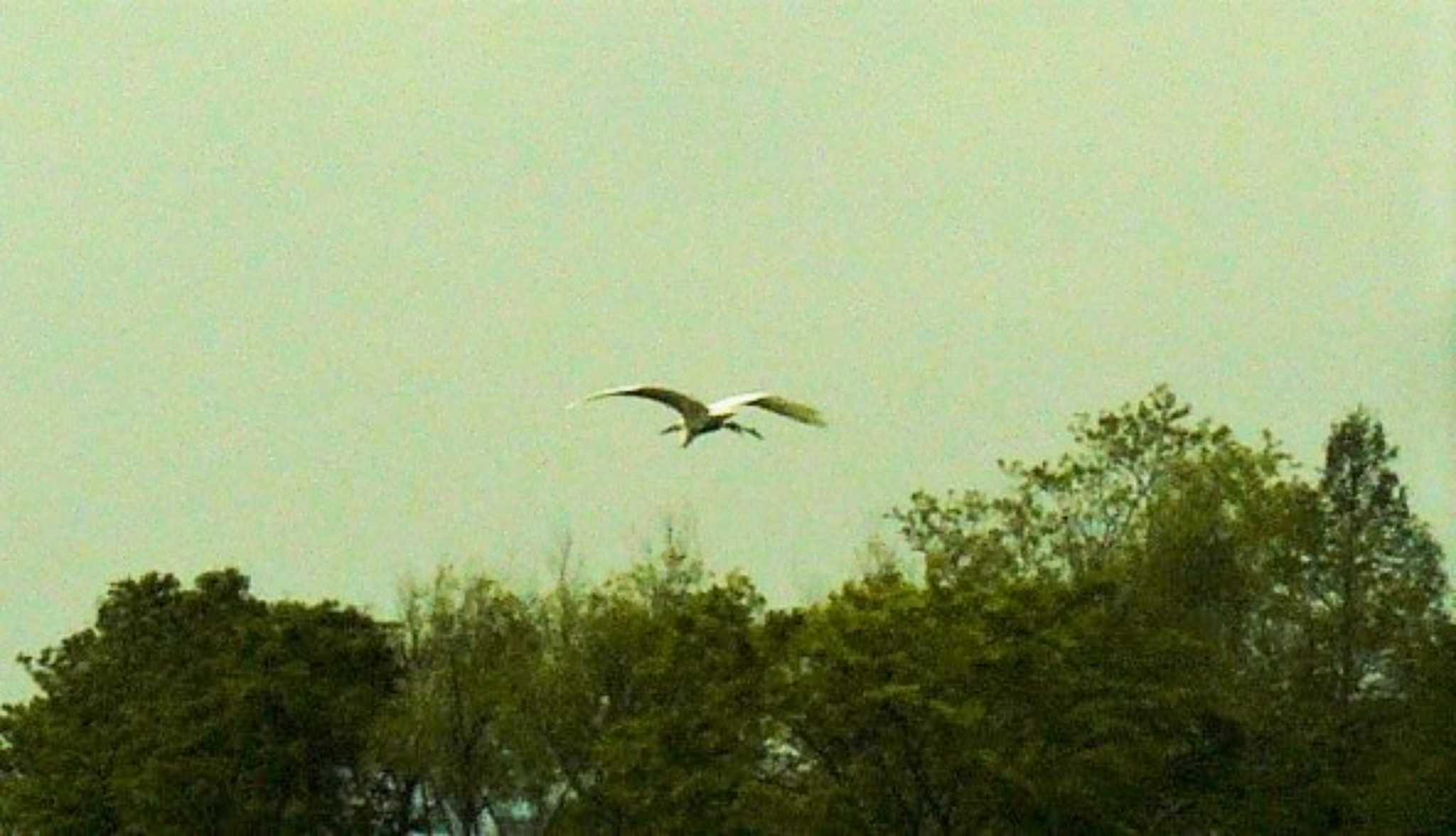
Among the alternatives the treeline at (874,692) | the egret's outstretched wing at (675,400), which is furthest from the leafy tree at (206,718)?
the egret's outstretched wing at (675,400)

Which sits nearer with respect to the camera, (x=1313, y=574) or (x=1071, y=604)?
(x=1071, y=604)

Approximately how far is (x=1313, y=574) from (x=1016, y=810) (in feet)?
47.8

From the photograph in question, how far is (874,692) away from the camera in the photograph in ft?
228

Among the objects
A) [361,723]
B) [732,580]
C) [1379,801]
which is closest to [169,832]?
[361,723]

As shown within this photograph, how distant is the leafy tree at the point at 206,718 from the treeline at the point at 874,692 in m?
0.10

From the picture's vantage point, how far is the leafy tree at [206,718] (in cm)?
9075

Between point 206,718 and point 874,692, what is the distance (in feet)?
93.4

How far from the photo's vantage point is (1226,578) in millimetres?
82875

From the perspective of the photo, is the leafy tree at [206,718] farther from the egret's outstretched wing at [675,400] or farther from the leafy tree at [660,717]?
the egret's outstretched wing at [675,400]

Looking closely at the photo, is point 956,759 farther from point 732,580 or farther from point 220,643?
point 220,643

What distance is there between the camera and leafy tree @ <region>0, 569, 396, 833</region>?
90750mm

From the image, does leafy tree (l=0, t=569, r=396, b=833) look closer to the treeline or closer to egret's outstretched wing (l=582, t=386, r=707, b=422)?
the treeline

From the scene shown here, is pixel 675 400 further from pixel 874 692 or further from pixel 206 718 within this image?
pixel 206 718

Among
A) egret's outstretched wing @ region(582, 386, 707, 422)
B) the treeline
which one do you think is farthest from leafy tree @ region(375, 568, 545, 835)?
egret's outstretched wing @ region(582, 386, 707, 422)
